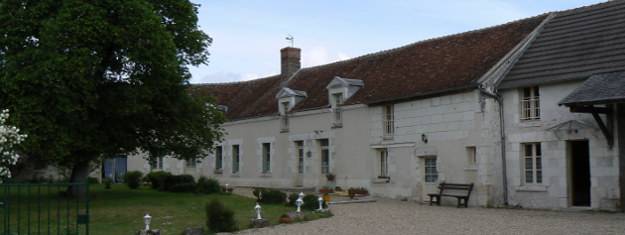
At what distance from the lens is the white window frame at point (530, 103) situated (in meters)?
18.9

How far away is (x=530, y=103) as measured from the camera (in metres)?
19.1

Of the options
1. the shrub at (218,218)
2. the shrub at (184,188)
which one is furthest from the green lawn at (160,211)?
the shrub at (184,188)

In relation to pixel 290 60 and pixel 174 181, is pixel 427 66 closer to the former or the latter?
pixel 290 60

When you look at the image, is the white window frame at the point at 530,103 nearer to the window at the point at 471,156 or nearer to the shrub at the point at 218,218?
the window at the point at 471,156

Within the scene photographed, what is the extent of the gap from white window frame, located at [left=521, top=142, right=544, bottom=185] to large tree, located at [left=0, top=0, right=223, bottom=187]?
9538mm

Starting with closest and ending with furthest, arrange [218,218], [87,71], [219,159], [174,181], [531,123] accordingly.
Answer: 1. [218,218]
2. [87,71]
3. [531,123]
4. [174,181]
5. [219,159]

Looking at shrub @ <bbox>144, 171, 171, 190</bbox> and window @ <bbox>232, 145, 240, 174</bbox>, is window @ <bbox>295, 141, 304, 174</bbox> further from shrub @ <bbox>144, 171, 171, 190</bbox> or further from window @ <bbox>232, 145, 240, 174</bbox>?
shrub @ <bbox>144, 171, 171, 190</bbox>

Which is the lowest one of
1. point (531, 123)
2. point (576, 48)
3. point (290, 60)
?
point (531, 123)

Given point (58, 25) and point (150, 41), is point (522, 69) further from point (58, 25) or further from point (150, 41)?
point (58, 25)

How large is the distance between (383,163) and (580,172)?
22.7 feet

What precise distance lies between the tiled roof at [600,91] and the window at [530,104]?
6.53ft

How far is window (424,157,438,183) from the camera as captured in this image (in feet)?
70.6

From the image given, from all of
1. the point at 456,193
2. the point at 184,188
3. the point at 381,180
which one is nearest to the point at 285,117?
the point at 184,188

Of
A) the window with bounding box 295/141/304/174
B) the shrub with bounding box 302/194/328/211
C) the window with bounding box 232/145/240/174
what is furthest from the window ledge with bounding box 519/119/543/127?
the window with bounding box 232/145/240/174
